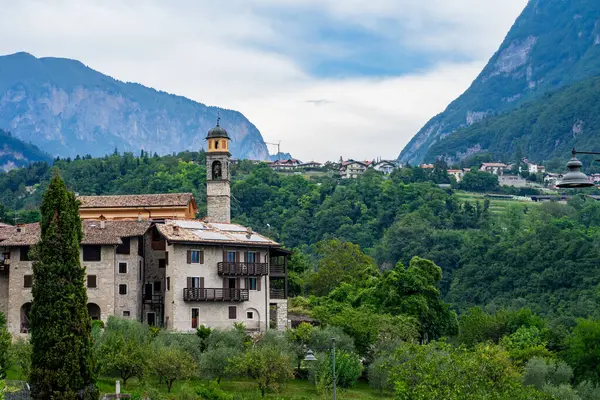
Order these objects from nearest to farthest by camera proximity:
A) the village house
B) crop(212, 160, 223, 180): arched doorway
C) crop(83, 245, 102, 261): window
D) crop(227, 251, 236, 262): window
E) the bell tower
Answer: the village house, crop(83, 245, 102, 261): window, crop(227, 251, 236, 262): window, the bell tower, crop(212, 160, 223, 180): arched doorway

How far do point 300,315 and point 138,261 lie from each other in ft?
41.1

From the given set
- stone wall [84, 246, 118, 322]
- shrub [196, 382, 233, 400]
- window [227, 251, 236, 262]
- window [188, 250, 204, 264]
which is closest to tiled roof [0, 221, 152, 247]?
stone wall [84, 246, 118, 322]

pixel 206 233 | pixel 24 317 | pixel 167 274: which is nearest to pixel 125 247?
pixel 167 274

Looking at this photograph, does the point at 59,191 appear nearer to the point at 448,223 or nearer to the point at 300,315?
the point at 300,315

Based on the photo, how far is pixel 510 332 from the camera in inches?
2830

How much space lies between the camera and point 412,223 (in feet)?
502

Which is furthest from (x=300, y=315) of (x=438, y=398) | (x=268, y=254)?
(x=438, y=398)

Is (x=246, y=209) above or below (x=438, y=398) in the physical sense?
above

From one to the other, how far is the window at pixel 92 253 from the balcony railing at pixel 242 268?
22.8 ft

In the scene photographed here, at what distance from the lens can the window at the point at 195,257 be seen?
200 feet

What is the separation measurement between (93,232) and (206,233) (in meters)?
6.72

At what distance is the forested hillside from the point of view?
121188mm

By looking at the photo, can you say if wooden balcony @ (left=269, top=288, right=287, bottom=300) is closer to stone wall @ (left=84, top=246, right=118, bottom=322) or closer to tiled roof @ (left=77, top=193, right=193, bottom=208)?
tiled roof @ (left=77, top=193, right=193, bottom=208)

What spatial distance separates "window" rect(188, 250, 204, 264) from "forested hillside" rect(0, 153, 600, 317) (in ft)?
160
